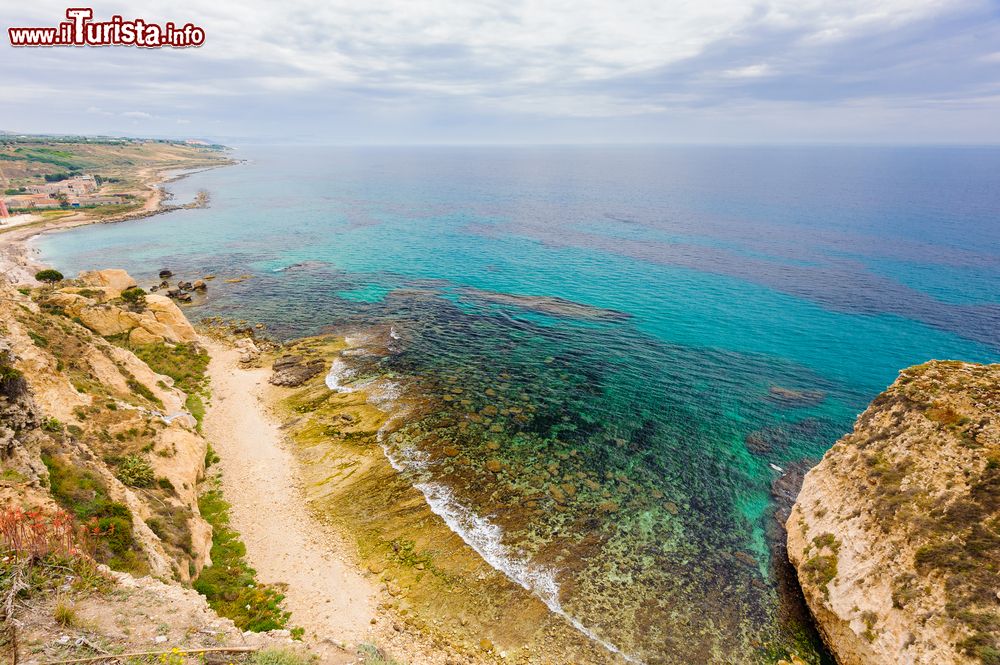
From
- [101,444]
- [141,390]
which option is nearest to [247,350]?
[141,390]

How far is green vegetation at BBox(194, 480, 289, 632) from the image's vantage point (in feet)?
75.9

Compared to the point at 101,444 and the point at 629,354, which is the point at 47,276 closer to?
the point at 101,444

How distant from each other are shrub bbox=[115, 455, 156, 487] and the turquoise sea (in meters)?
15.7

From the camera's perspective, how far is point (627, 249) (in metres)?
104

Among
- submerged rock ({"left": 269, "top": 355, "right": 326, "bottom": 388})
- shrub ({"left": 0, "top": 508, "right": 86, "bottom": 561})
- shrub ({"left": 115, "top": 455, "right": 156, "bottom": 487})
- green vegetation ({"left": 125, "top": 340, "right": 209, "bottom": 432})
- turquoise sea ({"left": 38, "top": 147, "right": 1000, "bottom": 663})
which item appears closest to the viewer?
shrub ({"left": 0, "top": 508, "right": 86, "bottom": 561})

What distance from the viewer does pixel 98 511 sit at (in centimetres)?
2141

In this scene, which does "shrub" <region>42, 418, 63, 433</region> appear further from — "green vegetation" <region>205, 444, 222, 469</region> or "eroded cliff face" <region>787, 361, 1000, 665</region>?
"eroded cliff face" <region>787, 361, 1000, 665</region>

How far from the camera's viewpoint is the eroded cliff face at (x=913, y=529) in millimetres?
18875

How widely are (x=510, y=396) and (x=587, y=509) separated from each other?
592 inches

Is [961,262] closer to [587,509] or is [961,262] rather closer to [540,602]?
[587,509]

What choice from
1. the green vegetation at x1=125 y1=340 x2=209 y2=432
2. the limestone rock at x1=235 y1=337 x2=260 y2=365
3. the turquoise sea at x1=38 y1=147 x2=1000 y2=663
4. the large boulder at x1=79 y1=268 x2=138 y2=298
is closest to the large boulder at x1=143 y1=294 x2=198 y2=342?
the green vegetation at x1=125 y1=340 x2=209 y2=432

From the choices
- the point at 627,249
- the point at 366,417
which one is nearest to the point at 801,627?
the point at 366,417

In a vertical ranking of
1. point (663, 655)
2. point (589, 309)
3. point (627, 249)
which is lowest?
point (663, 655)

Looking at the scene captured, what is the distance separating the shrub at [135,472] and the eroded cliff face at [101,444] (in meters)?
0.05
